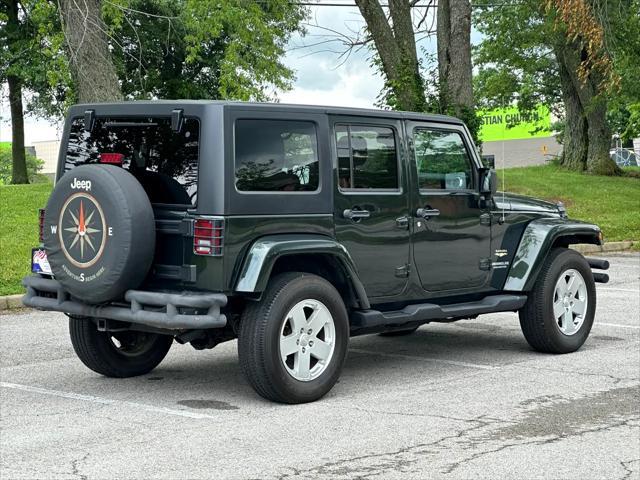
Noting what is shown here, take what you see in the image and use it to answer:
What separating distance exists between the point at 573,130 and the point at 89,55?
21181 mm

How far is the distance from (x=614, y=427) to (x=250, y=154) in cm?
285

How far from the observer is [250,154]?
7.00m

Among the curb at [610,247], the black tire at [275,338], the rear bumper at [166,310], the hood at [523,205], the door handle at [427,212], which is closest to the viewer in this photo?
the rear bumper at [166,310]

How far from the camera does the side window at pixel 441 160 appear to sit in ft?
26.9

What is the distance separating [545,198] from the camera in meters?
26.1

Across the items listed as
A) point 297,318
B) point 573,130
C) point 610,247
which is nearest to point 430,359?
point 297,318

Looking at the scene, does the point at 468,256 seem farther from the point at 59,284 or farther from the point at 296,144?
the point at 59,284

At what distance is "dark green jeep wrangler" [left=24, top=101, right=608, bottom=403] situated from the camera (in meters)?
6.76

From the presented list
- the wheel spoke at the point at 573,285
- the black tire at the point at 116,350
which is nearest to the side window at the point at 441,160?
the wheel spoke at the point at 573,285

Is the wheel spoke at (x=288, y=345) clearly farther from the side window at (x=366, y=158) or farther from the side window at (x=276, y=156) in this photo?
the side window at (x=366, y=158)

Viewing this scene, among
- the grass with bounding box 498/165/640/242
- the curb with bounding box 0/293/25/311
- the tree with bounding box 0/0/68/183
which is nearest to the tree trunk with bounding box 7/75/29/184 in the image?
the tree with bounding box 0/0/68/183

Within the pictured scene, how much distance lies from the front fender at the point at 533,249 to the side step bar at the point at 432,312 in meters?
0.13

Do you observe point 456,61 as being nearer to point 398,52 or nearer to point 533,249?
point 398,52

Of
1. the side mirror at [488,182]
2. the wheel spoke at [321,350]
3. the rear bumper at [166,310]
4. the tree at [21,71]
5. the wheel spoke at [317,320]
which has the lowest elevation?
the wheel spoke at [321,350]
